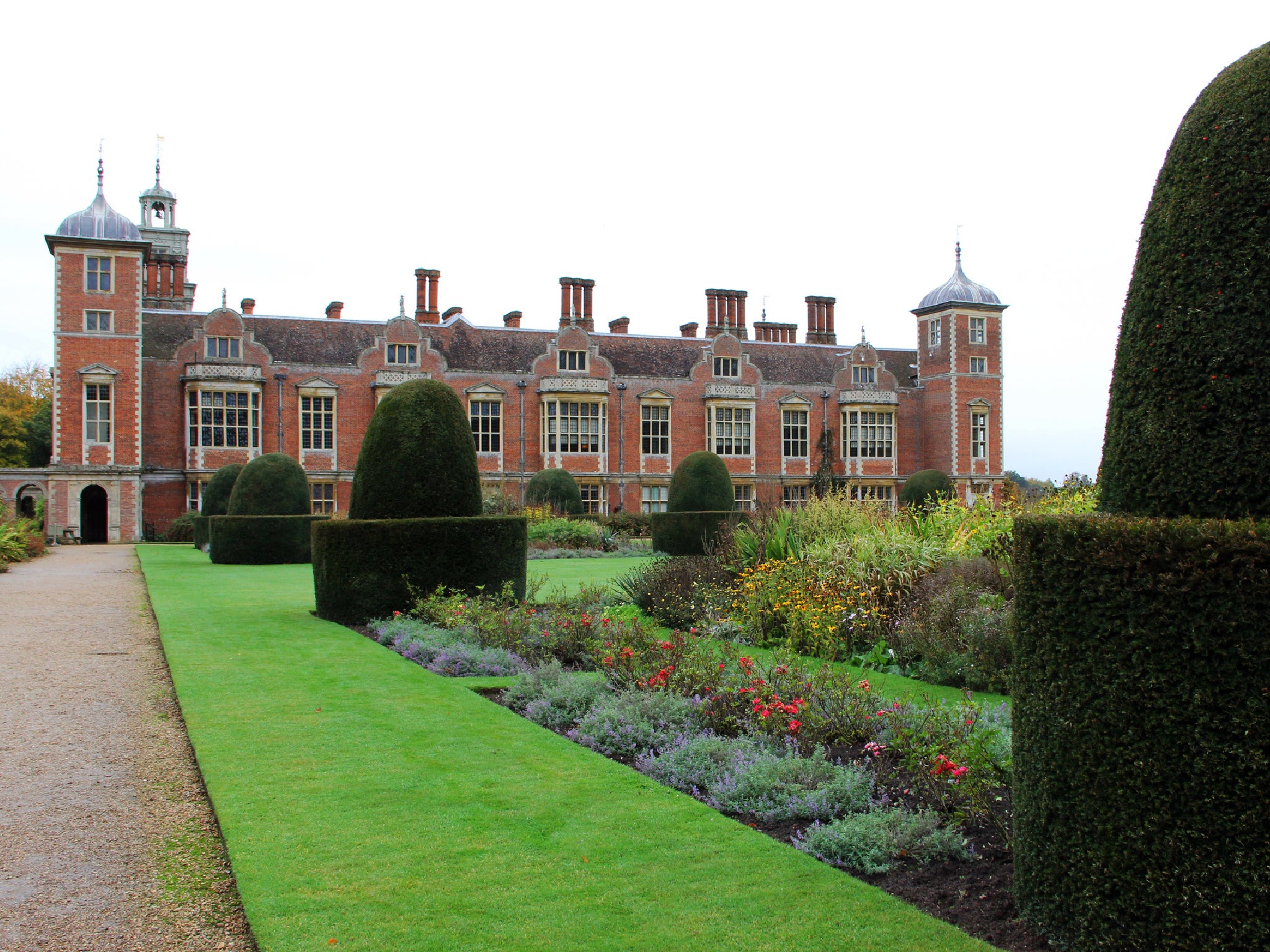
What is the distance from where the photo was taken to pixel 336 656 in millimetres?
8031

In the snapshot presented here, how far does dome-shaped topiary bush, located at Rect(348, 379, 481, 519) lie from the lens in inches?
410

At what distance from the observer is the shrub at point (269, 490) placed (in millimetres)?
19688

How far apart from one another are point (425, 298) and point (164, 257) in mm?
11760

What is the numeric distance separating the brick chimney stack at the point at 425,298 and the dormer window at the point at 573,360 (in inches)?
174

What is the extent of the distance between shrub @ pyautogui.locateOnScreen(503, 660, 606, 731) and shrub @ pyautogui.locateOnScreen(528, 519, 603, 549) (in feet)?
53.2

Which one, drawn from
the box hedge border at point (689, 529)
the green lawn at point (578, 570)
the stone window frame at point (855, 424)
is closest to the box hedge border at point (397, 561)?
the green lawn at point (578, 570)

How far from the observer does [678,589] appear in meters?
10.1

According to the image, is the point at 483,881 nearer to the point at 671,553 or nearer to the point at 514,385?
the point at 671,553

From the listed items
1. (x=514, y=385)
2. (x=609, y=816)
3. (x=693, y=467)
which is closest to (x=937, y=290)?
(x=514, y=385)

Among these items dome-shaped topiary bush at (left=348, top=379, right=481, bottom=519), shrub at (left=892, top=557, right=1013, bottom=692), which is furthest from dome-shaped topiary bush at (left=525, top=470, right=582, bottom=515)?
shrub at (left=892, top=557, right=1013, bottom=692)

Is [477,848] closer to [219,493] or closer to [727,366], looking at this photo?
[219,493]

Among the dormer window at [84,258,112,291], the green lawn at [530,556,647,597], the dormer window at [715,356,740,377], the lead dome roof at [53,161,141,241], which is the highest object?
the lead dome roof at [53,161,141,241]

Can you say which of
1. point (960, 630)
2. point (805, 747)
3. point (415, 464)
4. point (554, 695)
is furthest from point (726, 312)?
point (805, 747)

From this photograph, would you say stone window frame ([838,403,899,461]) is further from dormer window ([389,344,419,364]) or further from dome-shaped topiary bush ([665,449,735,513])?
dormer window ([389,344,419,364])
